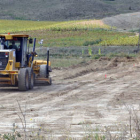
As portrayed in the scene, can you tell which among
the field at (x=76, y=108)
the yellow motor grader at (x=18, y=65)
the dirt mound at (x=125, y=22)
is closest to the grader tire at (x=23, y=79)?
the yellow motor grader at (x=18, y=65)

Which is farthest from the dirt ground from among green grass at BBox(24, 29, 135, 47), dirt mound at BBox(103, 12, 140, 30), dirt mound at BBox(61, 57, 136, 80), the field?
dirt mound at BBox(103, 12, 140, 30)

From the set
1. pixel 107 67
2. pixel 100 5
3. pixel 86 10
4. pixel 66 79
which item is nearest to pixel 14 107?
pixel 66 79

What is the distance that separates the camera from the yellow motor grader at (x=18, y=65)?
50.5 ft

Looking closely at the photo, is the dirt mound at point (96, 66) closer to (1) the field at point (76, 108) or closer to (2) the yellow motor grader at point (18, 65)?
(1) the field at point (76, 108)

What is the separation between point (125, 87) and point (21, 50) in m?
4.89

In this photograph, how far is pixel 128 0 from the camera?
131 meters

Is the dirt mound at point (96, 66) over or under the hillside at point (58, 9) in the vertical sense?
under

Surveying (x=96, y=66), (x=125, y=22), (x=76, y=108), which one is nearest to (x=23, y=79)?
(x=76, y=108)

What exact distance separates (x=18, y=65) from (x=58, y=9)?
9167 centimetres

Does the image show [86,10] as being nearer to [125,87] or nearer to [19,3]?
[19,3]

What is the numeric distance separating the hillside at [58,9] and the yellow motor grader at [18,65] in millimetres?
76014

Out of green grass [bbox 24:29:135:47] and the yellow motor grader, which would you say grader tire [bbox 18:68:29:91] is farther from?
green grass [bbox 24:29:135:47]

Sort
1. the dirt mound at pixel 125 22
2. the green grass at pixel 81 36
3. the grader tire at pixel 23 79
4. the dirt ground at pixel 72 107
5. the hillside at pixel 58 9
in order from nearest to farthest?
the dirt ground at pixel 72 107 < the grader tire at pixel 23 79 < the green grass at pixel 81 36 < the dirt mound at pixel 125 22 < the hillside at pixel 58 9

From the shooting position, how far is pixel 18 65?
53.3 ft
